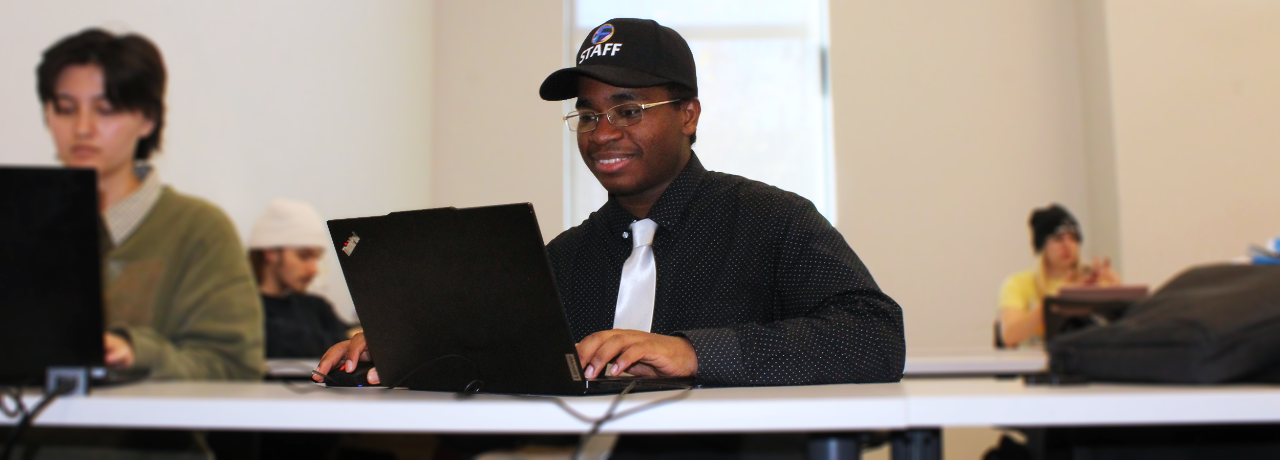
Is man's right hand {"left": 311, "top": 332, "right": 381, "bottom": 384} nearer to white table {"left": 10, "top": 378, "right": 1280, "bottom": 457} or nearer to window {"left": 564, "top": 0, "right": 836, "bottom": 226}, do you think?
white table {"left": 10, "top": 378, "right": 1280, "bottom": 457}

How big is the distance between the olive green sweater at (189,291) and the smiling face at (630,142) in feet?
2.59

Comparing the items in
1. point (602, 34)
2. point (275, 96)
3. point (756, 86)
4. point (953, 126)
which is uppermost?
point (756, 86)

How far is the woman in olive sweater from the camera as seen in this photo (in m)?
1.74

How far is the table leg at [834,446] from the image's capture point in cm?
101

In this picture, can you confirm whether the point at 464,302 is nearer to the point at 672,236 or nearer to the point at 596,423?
the point at 596,423

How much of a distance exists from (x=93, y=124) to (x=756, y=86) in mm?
3832

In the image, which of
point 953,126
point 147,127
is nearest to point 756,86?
point 953,126

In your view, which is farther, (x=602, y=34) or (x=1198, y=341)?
(x=602, y=34)

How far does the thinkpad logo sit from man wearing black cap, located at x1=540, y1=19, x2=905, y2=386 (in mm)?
413

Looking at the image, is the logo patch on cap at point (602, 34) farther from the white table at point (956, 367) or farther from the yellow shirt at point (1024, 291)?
the yellow shirt at point (1024, 291)

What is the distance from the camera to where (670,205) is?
1.52m

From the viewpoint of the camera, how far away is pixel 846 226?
5.16 m

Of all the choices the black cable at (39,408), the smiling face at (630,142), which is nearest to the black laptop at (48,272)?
the black cable at (39,408)

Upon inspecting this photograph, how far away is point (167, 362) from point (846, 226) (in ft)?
13.2
